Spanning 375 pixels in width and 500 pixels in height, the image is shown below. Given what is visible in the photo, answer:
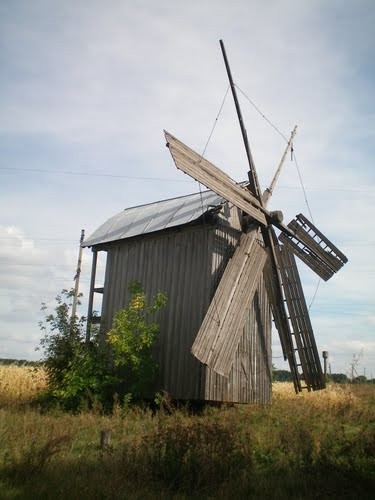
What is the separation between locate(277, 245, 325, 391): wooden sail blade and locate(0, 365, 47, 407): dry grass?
7567mm

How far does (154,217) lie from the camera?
16.2m

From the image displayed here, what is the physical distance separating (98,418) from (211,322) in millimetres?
3405

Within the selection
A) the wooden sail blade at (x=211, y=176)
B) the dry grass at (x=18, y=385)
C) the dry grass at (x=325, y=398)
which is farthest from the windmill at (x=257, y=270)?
the dry grass at (x=18, y=385)

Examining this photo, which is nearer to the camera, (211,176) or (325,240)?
(211,176)

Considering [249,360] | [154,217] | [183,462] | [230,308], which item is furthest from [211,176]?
[183,462]

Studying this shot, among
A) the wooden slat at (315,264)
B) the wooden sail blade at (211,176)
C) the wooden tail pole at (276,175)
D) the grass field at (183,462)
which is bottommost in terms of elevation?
the grass field at (183,462)

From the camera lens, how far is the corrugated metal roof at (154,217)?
1469 centimetres

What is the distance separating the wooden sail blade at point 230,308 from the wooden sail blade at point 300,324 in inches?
57.0

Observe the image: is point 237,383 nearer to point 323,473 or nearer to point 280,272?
point 280,272

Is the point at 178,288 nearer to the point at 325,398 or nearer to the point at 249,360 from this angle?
the point at 249,360

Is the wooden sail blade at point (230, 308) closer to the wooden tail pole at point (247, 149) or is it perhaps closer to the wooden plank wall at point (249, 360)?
the wooden plank wall at point (249, 360)

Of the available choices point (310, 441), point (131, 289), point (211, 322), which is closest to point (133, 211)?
point (131, 289)

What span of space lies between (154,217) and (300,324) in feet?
17.7

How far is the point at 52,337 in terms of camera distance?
14.9m
